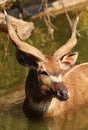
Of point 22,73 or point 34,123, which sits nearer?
point 34,123

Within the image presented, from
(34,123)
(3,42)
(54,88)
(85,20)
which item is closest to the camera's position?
(54,88)

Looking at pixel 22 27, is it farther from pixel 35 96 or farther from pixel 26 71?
pixel 26 71

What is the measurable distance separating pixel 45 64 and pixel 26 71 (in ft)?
11.4

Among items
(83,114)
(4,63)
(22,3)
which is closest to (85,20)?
(22,3)

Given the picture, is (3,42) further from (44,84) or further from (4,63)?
(44,84)

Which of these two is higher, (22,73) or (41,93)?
(41,93)

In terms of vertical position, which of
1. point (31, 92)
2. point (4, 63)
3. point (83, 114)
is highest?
point (31, 92)

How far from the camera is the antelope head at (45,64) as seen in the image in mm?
9789

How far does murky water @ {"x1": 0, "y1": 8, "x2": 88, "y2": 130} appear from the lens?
1059cm

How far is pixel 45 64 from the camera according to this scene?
32.7ft

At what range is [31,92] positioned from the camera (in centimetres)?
1037

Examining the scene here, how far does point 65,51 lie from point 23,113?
1436mm

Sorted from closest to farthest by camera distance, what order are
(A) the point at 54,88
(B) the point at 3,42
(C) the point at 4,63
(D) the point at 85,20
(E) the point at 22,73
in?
(A) the point at 54,88, (E) the point at 22,73, (C) the point at 4,63, (B) the point at 3,42, (D) the point at 85,20

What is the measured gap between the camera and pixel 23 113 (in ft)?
35.8
